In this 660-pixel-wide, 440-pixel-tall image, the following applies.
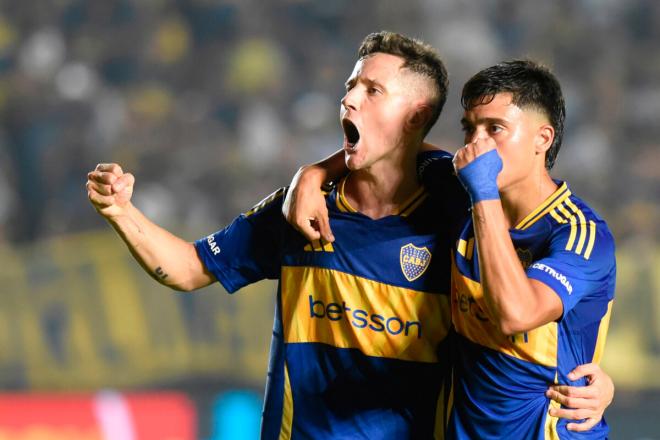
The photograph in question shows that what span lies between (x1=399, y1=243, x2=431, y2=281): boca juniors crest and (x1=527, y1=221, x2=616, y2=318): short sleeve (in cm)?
41

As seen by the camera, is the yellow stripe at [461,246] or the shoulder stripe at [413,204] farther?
the shoulder stripe at [413,204]

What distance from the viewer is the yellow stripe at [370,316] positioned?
2389 mm

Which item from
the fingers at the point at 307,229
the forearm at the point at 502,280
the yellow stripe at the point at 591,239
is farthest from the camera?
the fingers at the point at 307,229

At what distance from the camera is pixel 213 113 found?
21.2 feet

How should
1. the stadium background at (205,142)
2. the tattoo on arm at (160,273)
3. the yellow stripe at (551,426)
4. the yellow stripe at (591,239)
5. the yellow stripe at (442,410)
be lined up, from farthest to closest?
the stadium background at (205,142)
the tattoo on arm at (160,273)
the yellow stripe at (442,410)
the yellow stripe at (551,426)
the yellow stripe at (591,239)

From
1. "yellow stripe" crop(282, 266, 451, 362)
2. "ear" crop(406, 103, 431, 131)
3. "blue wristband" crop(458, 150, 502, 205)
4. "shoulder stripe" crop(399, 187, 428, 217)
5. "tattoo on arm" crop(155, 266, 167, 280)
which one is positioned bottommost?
A: "yellow stripe" crop(282, 266, 451, 362)

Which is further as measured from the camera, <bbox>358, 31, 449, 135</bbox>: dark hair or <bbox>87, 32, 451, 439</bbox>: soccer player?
<bbox>358, 31, 449, 135</bbox>: dark hair

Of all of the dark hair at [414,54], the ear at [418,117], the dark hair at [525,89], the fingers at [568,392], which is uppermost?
the dark hair at [414,54]

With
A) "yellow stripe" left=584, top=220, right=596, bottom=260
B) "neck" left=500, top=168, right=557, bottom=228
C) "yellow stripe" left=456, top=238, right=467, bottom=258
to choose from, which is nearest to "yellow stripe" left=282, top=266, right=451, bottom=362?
"yellow stripe" left=456, top=238, right=467, bottom=258

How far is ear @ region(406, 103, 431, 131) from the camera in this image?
2.52m

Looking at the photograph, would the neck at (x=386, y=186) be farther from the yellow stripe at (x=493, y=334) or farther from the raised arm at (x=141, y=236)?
the raised arm at (x=141, y=236)

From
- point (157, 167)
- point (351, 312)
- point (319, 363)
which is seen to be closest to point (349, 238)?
point (351, 312)

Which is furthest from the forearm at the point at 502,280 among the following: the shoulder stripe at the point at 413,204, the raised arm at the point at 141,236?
the raised arm at the point at 141,236

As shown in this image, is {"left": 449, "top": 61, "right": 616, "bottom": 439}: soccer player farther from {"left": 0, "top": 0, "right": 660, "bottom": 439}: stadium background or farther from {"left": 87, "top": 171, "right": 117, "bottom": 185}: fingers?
{"left": 0, "top": 0, "right": 660, "bottom": 439}: stadium background
